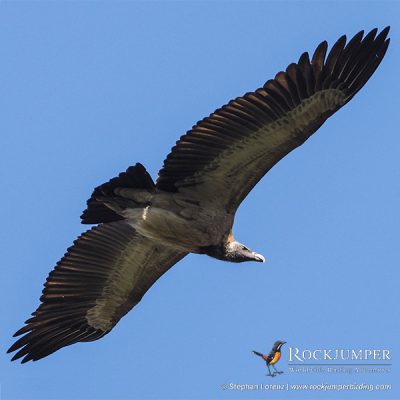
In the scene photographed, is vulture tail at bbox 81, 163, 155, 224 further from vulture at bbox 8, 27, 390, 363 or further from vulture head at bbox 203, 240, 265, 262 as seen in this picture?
vulture head at bbox 203, 240, 265, 262

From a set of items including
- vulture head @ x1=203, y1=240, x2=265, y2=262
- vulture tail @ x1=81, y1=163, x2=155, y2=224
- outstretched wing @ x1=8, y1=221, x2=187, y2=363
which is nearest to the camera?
vulture tail @ x1=81, y1=163, x2=155, y2=224

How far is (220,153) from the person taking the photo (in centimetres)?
1291

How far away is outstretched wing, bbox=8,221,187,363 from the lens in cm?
1451

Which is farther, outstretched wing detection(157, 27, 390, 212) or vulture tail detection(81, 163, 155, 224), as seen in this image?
vulture tail detection(81, 163, 155, 224)

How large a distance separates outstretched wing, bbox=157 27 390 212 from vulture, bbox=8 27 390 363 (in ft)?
0.04

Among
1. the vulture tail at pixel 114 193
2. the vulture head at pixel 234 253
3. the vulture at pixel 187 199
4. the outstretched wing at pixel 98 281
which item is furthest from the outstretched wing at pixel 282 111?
the outstretched wing at pixel 98 281

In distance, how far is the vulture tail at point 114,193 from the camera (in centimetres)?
1297

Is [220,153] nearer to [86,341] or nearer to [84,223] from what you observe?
[84,223]

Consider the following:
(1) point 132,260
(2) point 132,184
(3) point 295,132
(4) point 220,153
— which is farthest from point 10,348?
(3) point 295,132

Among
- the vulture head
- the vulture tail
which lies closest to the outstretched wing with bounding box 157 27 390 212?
the vulture tail

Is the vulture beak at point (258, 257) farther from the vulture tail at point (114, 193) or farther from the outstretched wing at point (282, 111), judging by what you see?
the vulture tail at point (114, 193)

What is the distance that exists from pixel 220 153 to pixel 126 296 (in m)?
2.98

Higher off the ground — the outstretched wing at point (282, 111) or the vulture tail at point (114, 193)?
the outstretched wing at point (282, 111)

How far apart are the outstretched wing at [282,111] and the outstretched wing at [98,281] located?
2029 mm
